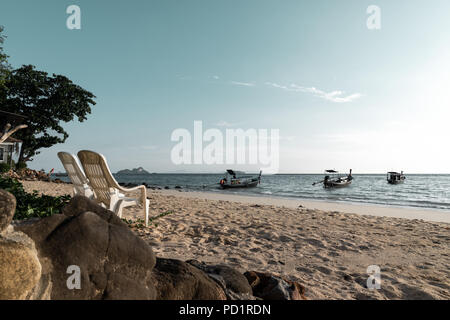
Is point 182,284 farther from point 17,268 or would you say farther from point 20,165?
point 20,165

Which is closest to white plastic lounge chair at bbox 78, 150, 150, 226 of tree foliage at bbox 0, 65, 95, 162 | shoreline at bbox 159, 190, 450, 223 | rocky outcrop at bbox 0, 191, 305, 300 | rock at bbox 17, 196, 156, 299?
rocky outcrop at bbox 0, 191, 305, 300

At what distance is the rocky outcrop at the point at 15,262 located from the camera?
52.3 inches

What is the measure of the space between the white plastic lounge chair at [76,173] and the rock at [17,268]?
3.84 meters

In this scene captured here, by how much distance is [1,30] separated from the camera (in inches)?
780

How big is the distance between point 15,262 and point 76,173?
4.26 meters

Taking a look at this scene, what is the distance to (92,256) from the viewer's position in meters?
1.60

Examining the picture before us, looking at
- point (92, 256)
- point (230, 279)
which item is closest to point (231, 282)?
point (230, 279)

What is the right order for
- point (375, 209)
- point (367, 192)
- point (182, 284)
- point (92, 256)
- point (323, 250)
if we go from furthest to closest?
point (367, 192) → point (375, 209) → point (323, 250) → point (182, 284) → point (92, 256)

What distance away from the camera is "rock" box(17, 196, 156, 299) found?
5.01 feet

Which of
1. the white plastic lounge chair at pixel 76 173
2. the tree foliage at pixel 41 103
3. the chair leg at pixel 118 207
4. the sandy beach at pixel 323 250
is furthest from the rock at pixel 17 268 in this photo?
the tree foliage at pixel 41 103

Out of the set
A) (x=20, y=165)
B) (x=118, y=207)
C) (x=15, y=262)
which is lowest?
(x=118, y=207)

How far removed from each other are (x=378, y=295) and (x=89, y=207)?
315 centimetres

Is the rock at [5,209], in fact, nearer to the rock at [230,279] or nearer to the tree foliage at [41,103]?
the rock at [230,279]
